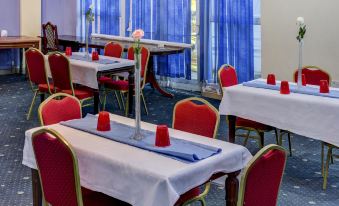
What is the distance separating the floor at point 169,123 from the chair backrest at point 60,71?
1.92 feet

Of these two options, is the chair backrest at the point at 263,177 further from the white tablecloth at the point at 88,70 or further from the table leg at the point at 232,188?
the white tablecloth at the point at 88,70

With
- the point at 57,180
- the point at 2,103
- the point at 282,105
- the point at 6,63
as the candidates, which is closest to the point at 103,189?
the point at 57,180

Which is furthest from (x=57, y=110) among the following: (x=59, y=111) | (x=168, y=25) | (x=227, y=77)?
(x=168, y=25)

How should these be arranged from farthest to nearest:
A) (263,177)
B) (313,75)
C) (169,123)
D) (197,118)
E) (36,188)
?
(169,123) < (313,75) < (197,118) < (36,188) < (263,177)

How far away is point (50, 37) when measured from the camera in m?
8.90

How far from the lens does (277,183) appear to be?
8.17 ft

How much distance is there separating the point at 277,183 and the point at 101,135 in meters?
1.11

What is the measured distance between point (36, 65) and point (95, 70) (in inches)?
29.7

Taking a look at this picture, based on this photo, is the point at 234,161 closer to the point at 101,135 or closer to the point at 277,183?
the point at 277,183

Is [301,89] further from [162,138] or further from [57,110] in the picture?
[57,110]

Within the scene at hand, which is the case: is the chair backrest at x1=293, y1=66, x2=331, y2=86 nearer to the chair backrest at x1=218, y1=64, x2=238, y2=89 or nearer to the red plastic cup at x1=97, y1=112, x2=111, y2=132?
the chair backrest at x1=218, y1=64, x2=238, y2=89

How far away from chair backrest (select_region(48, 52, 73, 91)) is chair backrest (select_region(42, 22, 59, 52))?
3151 millimetres

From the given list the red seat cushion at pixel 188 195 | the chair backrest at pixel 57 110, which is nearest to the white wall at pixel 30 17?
the chair backrest at pixel 57 110

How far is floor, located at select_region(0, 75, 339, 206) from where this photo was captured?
3.95m
